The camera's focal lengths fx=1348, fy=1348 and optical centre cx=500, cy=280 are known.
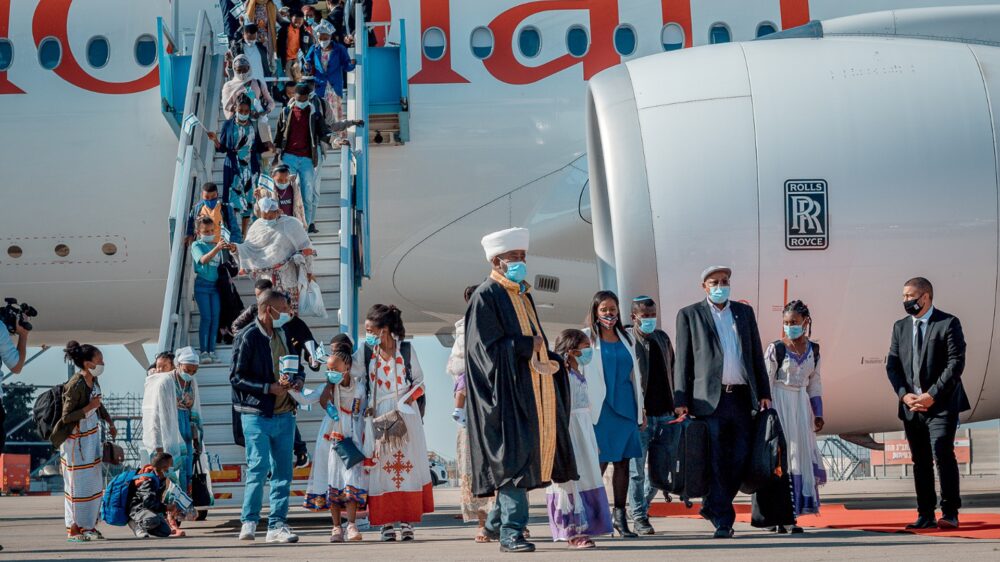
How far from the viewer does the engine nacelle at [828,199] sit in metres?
8.92

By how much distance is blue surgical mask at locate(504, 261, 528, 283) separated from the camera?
259 inches

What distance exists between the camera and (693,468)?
7.18m

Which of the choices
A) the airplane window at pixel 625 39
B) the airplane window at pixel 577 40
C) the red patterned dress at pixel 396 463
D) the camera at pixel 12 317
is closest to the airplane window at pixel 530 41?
the airplane window at pixel 577 40

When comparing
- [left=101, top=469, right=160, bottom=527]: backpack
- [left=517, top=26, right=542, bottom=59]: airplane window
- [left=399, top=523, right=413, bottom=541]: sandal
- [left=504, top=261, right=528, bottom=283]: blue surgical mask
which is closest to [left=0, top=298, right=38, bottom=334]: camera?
[left=101, top=469, right=160, bottom=527]: backpack

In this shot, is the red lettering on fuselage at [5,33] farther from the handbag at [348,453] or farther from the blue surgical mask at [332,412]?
the handbag at [348,453]

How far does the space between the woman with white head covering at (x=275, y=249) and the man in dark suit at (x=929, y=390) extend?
413cm

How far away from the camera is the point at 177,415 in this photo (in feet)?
29.2

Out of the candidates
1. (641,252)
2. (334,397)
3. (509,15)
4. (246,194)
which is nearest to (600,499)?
(334,397)

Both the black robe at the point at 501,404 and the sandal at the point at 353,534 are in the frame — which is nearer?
the black robe at the point at 501,404

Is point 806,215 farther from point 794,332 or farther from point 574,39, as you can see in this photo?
point 574,39

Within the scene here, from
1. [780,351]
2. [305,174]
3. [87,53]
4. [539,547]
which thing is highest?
[87,53]

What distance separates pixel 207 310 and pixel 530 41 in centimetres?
414

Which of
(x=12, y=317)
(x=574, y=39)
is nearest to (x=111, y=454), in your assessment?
(x=12, y=317)

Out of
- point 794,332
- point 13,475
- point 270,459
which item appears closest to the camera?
point 270,459
